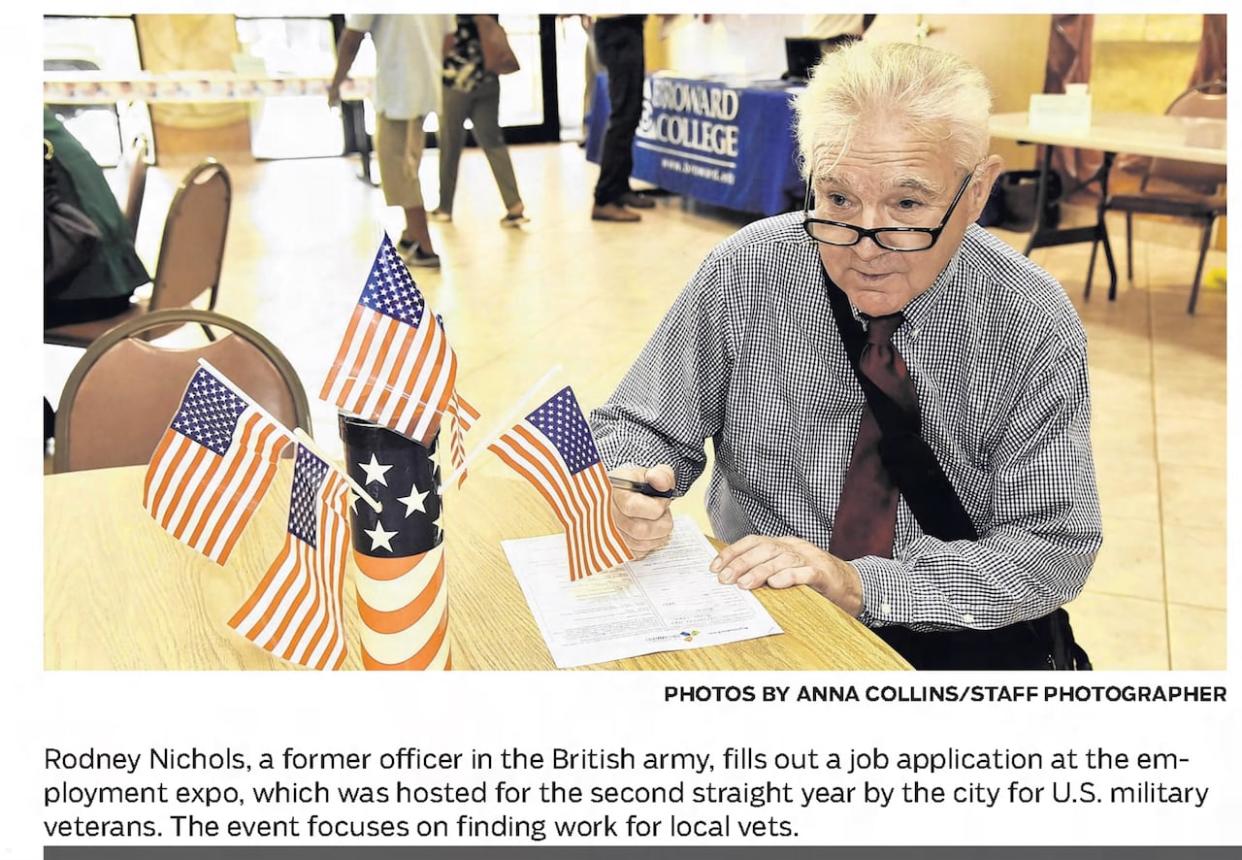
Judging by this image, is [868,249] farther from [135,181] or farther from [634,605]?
[135,181]

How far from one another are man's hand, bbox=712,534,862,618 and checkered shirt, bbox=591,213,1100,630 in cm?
6

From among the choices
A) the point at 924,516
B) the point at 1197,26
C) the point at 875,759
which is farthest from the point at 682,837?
the point at 1197,26

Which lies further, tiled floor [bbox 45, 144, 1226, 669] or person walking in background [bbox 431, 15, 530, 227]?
person walking in background [bbox 431, 15, 530, 227]

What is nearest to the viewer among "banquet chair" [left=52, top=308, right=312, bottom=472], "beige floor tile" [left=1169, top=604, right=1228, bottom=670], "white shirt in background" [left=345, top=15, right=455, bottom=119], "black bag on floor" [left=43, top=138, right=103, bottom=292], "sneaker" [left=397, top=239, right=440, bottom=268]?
"banquet chair" [left=52, top=308, right=312, bottom=472]

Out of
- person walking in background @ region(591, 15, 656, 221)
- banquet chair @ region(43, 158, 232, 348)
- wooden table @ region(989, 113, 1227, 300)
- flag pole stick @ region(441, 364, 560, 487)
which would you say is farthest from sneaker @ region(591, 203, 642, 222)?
flag pole stick @ region(441, 364, 560, 487)

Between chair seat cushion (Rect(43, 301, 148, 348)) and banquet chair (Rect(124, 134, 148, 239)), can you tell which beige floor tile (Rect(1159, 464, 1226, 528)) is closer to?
chair seat cushion (Rect(43, 301, 148, 348))

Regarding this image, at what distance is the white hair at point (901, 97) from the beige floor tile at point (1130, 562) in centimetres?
164

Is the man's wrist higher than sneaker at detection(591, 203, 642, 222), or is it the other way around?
the man's wrist

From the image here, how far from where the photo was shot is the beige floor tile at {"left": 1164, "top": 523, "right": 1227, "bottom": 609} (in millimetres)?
2652

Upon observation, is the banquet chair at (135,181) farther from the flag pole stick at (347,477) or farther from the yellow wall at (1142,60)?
the yellow wall at (1142,60)

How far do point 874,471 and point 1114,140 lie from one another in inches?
140

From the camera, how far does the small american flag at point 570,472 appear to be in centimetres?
98

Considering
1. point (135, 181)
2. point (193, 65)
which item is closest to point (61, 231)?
point (135, 181)

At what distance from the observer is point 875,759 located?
963 millimetres
